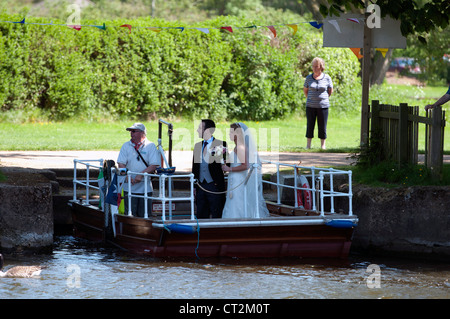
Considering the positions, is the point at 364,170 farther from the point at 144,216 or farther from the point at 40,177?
the point at 40,177

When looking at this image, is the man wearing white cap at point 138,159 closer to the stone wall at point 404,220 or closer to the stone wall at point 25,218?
the stone wall at point 25,218

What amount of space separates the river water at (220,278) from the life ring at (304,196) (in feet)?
3.42

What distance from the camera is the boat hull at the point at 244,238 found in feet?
34.4

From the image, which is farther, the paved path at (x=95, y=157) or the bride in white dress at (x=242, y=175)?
the paved path at (x=95, y=157)

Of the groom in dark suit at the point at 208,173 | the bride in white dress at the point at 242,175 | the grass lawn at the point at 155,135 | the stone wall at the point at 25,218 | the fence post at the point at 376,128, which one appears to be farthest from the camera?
the grass lawn at the point at 155,135

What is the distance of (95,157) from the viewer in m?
15.8

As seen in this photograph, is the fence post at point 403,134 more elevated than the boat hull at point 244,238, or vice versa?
the fence post at point 403,134

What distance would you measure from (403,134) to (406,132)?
0.20 feet

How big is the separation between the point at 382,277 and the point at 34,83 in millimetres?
13809

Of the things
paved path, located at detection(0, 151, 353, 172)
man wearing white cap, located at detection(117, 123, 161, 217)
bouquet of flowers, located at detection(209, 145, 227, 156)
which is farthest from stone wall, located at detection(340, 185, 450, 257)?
man wearing white cap, located at detection(117, 123, 161, 217)

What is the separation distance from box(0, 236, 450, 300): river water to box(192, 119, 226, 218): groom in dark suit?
3.24 feet

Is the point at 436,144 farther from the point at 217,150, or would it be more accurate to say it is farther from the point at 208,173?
the point at 208,173

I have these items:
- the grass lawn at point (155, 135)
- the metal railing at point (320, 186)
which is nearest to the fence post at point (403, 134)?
the metal railing at point (320, 186)

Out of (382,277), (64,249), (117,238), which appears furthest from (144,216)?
(382,277)
